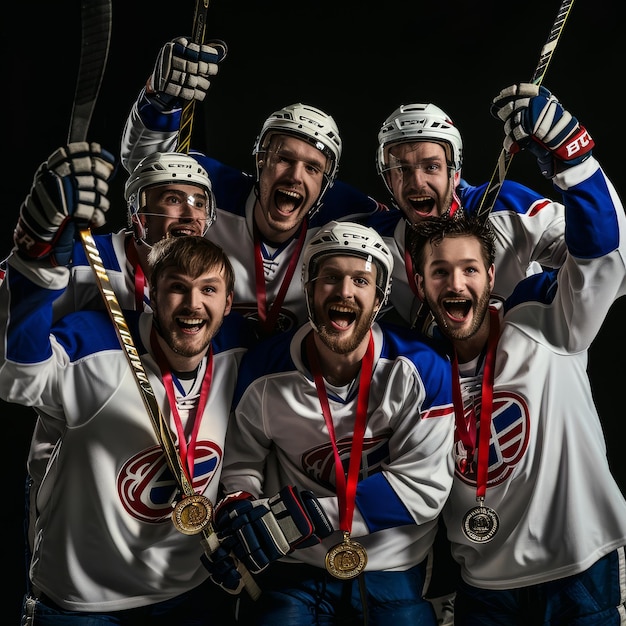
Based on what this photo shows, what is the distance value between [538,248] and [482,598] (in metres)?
1.20

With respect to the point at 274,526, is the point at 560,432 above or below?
above

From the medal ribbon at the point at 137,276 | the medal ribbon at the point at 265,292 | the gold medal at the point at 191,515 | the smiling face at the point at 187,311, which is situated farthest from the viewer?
the medal ribbon at the point at 265,292

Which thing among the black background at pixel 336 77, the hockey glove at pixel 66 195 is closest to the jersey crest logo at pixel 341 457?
the hockey glove at pixel 66 195

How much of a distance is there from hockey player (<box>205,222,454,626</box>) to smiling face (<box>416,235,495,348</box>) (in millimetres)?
110

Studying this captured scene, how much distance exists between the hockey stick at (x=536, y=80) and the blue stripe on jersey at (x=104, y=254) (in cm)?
120

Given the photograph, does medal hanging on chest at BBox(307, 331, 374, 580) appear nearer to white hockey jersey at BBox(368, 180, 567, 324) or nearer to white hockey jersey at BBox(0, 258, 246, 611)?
white hockey jersey at BBox(0, 258, 246, 611)

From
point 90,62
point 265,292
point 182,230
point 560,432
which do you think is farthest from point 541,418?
point 90,62

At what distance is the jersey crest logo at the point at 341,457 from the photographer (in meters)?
3.07

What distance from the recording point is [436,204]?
138 inches

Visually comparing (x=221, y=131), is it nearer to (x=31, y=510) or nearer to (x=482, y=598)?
(x=31, y=510)

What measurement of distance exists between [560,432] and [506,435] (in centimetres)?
16

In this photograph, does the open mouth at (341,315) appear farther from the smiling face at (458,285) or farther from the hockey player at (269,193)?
the hockey player at (269,193)

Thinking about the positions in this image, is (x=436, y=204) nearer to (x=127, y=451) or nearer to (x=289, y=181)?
(x=289, y=181)

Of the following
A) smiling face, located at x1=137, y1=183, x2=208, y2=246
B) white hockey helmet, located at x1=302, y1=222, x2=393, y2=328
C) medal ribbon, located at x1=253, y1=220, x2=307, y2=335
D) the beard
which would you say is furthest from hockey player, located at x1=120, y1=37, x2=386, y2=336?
the beard
